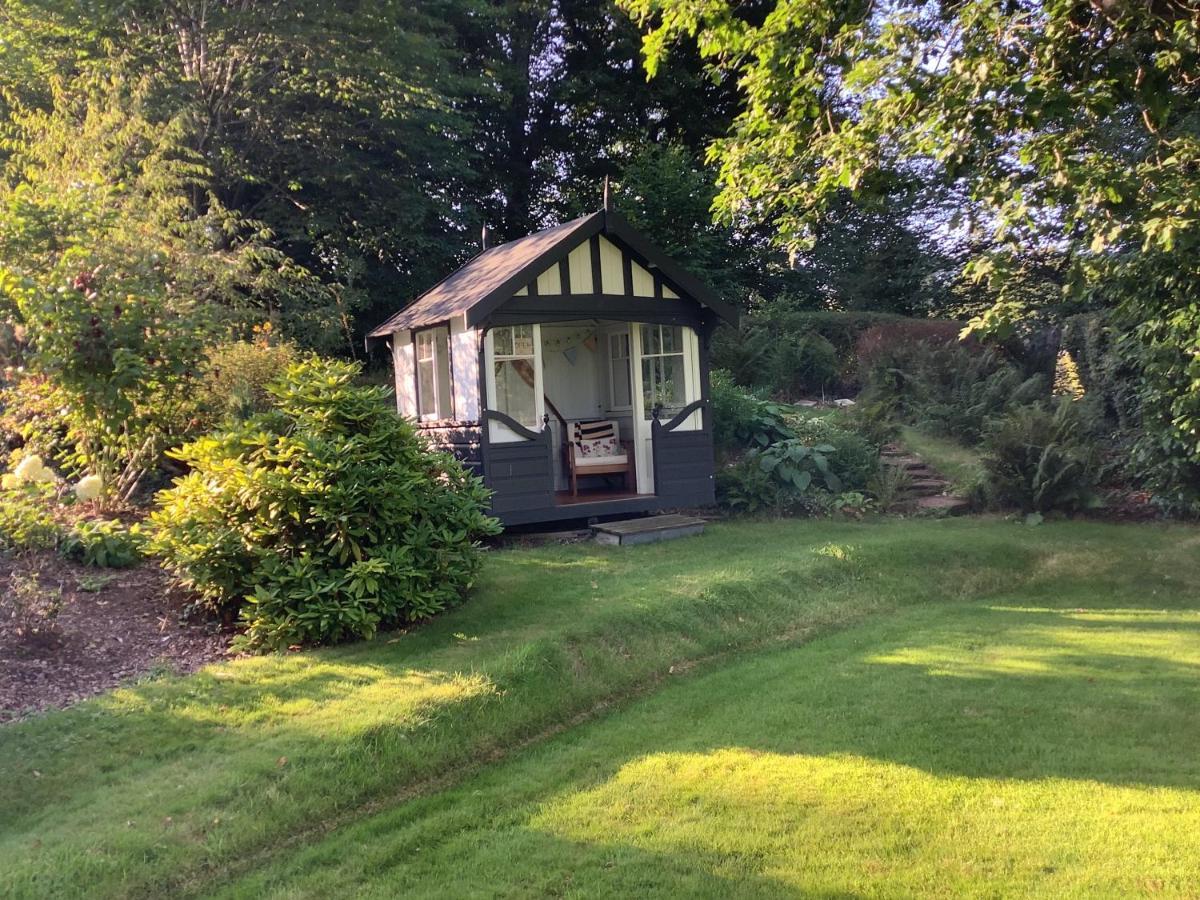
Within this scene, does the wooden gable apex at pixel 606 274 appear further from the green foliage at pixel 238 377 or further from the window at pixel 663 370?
the green foliage at pixel 238 377

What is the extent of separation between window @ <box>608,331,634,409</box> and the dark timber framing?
1062 millimetres

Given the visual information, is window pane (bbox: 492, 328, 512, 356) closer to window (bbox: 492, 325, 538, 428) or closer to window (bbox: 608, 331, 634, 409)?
window (bbox: 492, 325, 538, 428)

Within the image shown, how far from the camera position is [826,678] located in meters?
6.77

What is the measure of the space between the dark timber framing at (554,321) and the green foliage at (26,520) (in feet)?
15.3

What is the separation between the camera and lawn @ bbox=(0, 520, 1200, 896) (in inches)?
162

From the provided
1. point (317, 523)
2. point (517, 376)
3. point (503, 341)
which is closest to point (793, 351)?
point (517, 376)

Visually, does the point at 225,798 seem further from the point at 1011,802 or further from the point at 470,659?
the point at 1011,802

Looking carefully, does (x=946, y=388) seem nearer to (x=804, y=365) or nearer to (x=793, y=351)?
(x=804, y=365)

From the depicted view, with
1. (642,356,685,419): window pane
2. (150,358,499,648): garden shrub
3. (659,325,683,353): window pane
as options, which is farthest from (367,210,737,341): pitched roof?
(150,358,499,648): garden shrub

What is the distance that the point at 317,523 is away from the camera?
7.23 m

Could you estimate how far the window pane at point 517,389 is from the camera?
1194cm

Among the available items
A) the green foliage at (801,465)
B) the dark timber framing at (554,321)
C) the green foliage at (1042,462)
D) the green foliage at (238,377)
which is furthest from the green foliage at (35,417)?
the green foliage at (1042,462)

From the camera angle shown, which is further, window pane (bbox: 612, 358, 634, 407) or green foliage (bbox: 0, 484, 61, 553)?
window pane (bbox: 612, 358, 634, 407)

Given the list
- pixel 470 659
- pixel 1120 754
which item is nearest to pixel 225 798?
pixel 470 659
